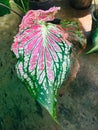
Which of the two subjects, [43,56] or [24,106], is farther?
[24,106]

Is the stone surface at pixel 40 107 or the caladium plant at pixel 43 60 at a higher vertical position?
the caladium plant at pixel 43 60

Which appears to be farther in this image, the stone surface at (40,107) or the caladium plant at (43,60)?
the stone surface at (40,107)

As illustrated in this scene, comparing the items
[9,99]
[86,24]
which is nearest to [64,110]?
[9,99]

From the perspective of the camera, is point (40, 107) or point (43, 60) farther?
point (40, 107)

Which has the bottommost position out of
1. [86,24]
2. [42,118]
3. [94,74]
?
[42,118]

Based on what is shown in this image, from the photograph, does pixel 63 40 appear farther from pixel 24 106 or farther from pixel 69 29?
pixel 24 106
